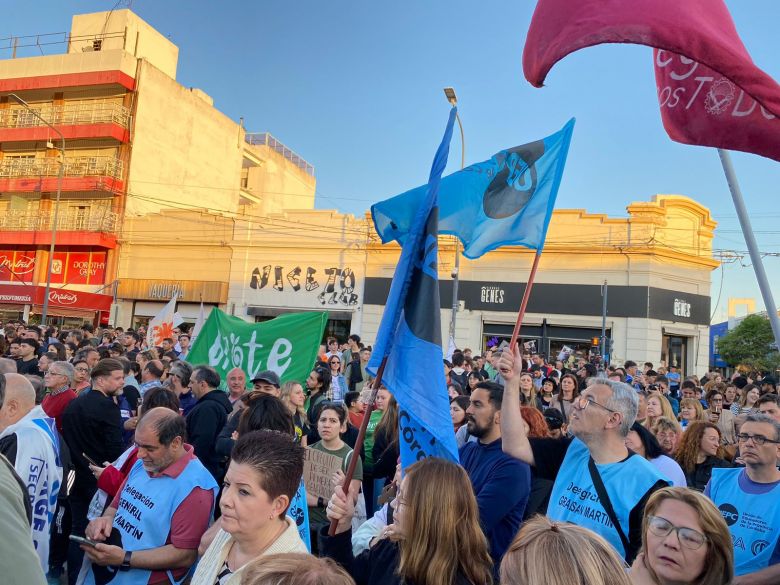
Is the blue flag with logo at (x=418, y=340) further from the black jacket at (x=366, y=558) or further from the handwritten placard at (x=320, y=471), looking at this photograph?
the handwritten placard at (x=320, y=471)

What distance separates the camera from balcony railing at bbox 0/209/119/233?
29750 mm

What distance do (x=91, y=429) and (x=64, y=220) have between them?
28.7m

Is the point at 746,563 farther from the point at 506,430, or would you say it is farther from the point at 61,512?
the point at 61,512

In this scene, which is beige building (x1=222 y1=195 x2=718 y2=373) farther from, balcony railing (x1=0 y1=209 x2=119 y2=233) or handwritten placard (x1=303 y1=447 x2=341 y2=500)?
handwritten placard (x1=303 y1=447 x2=341 y2=500)

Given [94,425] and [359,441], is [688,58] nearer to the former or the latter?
[359,441]

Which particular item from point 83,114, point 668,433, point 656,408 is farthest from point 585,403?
point 83,114

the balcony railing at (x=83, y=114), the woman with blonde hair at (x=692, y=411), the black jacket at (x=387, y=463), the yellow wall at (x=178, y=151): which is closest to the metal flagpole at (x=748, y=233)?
the black jacket at (x=387, y=463)

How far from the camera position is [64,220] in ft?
100

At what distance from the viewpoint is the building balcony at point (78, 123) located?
29.4 metres

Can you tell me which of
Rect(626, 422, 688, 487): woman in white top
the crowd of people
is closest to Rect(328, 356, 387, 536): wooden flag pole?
the crowd of people

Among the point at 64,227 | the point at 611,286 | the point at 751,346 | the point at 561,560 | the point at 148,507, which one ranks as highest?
the point at 64,227

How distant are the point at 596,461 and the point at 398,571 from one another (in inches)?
55.3

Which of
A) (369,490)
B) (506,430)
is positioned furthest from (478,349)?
(506,430)

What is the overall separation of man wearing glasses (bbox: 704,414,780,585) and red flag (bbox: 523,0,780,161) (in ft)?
5.61
